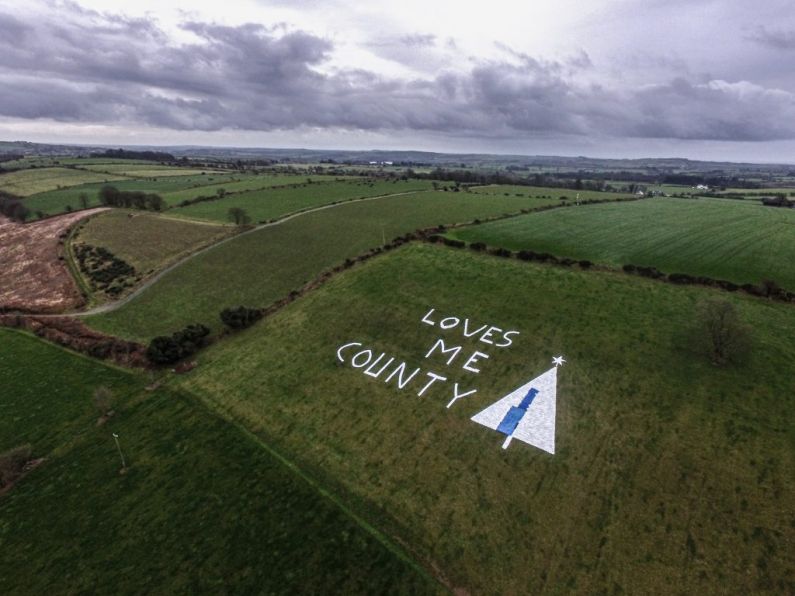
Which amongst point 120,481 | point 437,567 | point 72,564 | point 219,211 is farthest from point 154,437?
point 219,211

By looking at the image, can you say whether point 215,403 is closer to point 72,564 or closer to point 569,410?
point 72,564

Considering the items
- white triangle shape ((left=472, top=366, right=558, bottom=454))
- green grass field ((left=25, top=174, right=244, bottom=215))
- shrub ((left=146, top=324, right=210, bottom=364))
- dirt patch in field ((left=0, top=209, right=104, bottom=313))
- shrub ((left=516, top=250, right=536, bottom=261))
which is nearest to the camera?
white triangle shape ((left=472, top=366, right=558, bottom=454))

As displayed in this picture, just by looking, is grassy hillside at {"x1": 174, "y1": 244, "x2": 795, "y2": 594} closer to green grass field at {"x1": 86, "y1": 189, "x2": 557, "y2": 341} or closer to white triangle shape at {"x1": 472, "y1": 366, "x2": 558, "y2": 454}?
white triangle shape at {"x1": 472, "y1": 366, "x2": 558, "y2": 454}

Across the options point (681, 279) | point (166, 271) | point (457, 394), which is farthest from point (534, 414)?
point (166, 271)

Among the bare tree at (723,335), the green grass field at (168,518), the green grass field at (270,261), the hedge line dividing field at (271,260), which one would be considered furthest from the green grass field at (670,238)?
the green grass field at (168,518)

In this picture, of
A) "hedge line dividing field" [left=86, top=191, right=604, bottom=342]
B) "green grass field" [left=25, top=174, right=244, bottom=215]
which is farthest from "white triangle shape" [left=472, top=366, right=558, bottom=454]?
"green grass field" [left=25, top=174, right=244, bottom=215]

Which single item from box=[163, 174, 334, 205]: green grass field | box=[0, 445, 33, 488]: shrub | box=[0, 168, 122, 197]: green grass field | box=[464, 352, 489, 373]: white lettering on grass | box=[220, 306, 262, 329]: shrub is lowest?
box=[0, 445, 33, 488]: shrub
